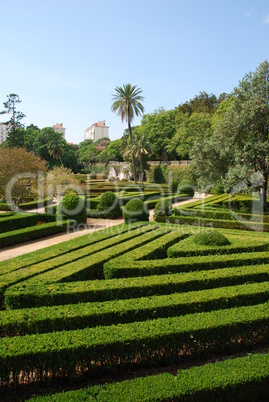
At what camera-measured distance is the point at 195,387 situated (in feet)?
15.0

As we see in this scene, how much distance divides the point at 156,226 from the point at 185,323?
8.75 metres

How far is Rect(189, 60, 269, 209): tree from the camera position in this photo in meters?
18.2

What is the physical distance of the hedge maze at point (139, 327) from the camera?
477cm

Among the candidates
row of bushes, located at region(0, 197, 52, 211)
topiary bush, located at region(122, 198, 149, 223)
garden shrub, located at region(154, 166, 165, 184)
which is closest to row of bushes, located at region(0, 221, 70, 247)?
topiary bush, located at region(122, 198, 149, 223)

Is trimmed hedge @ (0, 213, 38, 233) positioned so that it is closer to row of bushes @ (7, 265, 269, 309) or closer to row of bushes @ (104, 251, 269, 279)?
row of bushes @ (104, 251, 269, 279)

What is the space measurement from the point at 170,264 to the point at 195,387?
4373mm

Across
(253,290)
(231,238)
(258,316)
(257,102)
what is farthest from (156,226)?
(257,102)

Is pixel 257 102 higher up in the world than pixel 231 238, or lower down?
higher up

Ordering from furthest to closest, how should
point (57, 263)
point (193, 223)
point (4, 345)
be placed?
point (193, 223), point (57, 263), point (4, 345)

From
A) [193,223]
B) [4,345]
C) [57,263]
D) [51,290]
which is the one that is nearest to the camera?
[4,345]

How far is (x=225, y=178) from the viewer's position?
63.3 feet

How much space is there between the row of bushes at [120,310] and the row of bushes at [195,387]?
159cm

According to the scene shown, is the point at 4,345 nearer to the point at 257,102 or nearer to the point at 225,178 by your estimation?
the point at 225,178

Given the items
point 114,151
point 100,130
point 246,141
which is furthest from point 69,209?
point 100,130
